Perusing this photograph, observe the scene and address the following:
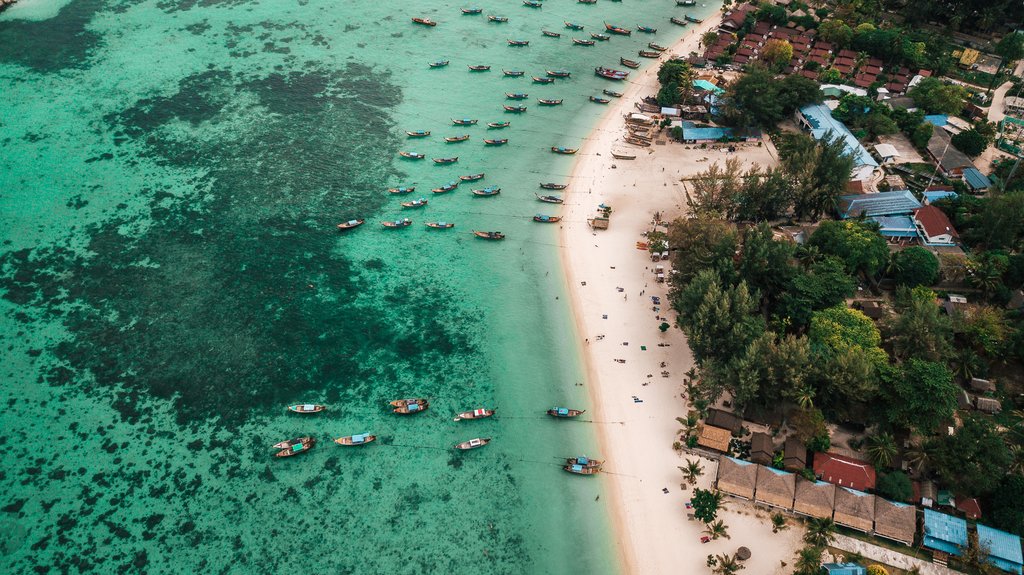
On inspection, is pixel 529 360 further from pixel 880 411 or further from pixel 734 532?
pixel 880 411

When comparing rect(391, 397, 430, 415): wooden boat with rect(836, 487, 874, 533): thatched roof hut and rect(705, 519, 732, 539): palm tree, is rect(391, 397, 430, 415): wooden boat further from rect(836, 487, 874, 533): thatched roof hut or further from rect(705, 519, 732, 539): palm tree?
rect(836, 487, 874, 533): thatched roof hut

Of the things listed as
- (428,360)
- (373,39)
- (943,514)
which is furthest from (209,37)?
(943,514)

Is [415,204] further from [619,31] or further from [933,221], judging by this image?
[933,221]

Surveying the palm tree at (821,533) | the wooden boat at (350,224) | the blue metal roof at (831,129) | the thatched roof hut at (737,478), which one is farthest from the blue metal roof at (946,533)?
the wooden boat at (350,224)

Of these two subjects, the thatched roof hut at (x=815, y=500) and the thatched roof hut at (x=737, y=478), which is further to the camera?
the thatched roof hut at (x=737, y=478)

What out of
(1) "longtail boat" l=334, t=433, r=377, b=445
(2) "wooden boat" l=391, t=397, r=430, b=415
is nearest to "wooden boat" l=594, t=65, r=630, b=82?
(2) "wooden boat" l=391, t=397, r=430, b=415

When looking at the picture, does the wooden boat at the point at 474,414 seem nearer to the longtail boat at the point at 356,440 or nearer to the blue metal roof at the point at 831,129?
the longtail boat at the point at 356,440
